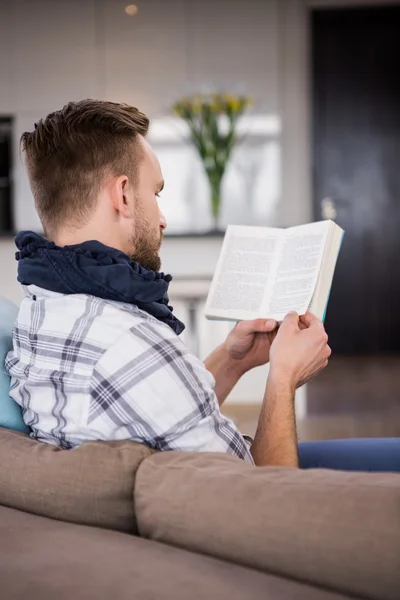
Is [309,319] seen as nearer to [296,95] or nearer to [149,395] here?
[149,395]

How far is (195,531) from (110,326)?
36 cm

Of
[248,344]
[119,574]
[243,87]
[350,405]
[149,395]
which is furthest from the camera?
[243,87]

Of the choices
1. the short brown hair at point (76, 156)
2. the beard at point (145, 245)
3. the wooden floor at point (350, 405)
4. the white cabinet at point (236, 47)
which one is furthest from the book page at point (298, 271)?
the white cabinet at point (236, 47)

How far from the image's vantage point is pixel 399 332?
21.8ft

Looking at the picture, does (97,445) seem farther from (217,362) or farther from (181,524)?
(217,362)

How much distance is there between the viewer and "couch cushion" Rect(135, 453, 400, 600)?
30.1 inches

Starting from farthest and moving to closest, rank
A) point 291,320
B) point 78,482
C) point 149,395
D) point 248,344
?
point 248,344
point 291,320
point 149,395
point 78,482

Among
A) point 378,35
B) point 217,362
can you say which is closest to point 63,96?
point 378,35

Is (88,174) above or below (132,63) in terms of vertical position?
below

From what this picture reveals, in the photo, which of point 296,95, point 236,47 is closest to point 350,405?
point 296,95

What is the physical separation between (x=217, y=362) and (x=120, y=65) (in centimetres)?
502

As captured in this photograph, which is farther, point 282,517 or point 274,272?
point 274,272

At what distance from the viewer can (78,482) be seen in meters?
0.98

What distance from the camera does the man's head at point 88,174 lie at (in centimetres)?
131
